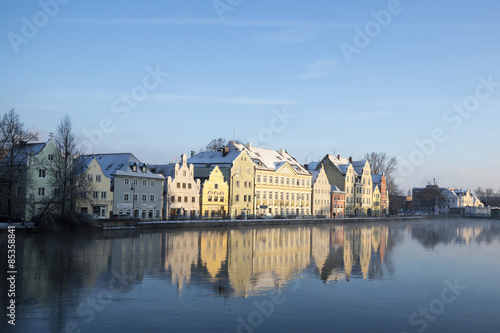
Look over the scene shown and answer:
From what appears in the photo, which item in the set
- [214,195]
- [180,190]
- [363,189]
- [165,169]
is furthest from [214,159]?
[363,189]

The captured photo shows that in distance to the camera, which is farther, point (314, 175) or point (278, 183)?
point (314, 175)

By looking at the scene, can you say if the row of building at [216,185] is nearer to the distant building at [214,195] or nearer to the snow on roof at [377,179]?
the distant building at [214,195]

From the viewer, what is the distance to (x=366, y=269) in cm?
2964

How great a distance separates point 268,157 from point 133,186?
3354cm

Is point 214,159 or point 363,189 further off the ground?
point 214,159

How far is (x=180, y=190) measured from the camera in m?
72.8

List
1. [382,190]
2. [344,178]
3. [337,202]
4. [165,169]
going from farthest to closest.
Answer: [382,190] < [344,178] < [337,202] < [165,169]

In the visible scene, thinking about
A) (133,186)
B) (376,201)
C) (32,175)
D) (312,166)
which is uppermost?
(312,166)

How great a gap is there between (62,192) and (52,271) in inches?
1119

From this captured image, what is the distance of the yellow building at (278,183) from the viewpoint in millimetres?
86925

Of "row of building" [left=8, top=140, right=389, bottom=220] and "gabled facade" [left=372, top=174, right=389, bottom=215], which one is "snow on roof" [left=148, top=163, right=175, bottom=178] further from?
"gabled facade" [left=372, top=174, right=389, bottom=215]

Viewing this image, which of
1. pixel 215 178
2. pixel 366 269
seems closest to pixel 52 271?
pixel 366 269

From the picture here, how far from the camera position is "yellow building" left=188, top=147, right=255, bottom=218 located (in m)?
80.8

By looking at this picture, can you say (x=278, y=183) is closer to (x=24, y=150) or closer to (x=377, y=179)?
(x=377, y=179)
